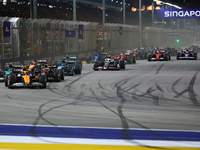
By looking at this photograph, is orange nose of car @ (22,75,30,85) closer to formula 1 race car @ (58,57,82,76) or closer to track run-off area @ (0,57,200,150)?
track run-off area @ (0,57,200,150)

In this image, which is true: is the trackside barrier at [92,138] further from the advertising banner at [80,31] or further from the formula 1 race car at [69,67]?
the advertising banner at [80,31]

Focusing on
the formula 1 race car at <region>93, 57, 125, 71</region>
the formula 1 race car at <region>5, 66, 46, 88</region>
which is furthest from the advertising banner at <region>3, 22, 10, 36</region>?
the formula 1 race car at <region>5, 66, 46, 88</region>

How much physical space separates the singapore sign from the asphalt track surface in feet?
89.6

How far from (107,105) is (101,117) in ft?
6.45

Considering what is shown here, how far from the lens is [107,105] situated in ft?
38.6

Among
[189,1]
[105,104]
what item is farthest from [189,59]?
[105,104]

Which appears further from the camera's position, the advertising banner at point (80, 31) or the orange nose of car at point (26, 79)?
the advertising banner at point (80, 31)

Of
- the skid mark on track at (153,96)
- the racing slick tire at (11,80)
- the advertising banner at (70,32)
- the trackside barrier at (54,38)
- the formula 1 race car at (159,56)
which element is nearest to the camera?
the skid mark on track at (153,96)

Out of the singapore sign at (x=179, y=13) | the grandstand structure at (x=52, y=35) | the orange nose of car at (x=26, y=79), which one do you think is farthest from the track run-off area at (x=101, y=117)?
the singapore sign at (x=179, y=13)

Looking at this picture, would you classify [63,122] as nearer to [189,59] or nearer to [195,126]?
[195,126]

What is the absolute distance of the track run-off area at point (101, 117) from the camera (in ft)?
24.3

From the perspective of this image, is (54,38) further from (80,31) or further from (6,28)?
(6,28)

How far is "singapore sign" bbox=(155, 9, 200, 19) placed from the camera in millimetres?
43778

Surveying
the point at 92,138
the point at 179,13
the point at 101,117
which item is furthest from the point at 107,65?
the point at 179,13
